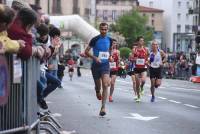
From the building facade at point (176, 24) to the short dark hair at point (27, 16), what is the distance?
482 feet

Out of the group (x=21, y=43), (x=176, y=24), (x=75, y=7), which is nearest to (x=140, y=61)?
(x=21, y=43)

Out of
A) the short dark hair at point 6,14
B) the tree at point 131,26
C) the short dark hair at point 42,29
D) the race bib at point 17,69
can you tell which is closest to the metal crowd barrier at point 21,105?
the race bib at point 17,69

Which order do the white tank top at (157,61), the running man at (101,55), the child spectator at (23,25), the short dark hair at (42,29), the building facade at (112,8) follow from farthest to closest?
the building facade at (112,8)
the white tank top at (157,61)
the running man at (101,55)
the short dark hair at (42,29)
the child spectator at (23,25)

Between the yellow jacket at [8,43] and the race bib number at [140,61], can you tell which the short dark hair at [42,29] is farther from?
the race bib number at [140,61]

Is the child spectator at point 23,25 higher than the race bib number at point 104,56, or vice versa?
the child spectator at point 23,25

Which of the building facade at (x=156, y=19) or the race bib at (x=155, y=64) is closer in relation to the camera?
the race bib at (x=155, y=64)

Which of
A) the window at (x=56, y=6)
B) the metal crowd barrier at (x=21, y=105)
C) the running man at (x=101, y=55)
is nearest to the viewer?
the metal crowd barrier at (x=21, y=105)

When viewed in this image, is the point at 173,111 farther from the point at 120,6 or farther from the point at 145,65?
the point at 120,6

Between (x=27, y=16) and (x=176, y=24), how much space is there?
157 meters

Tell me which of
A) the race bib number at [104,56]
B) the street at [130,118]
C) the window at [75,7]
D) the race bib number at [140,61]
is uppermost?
the window at [75,7]

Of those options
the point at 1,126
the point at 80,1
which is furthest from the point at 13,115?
the point at 80,1

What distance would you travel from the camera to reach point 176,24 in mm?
163875

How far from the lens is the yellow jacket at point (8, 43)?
717 cm

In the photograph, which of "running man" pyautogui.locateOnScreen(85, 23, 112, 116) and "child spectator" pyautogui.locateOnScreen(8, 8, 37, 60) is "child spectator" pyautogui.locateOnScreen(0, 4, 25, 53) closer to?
"child spectator" pyautogui.locateOnScreen(8, 8, 37, 60)
